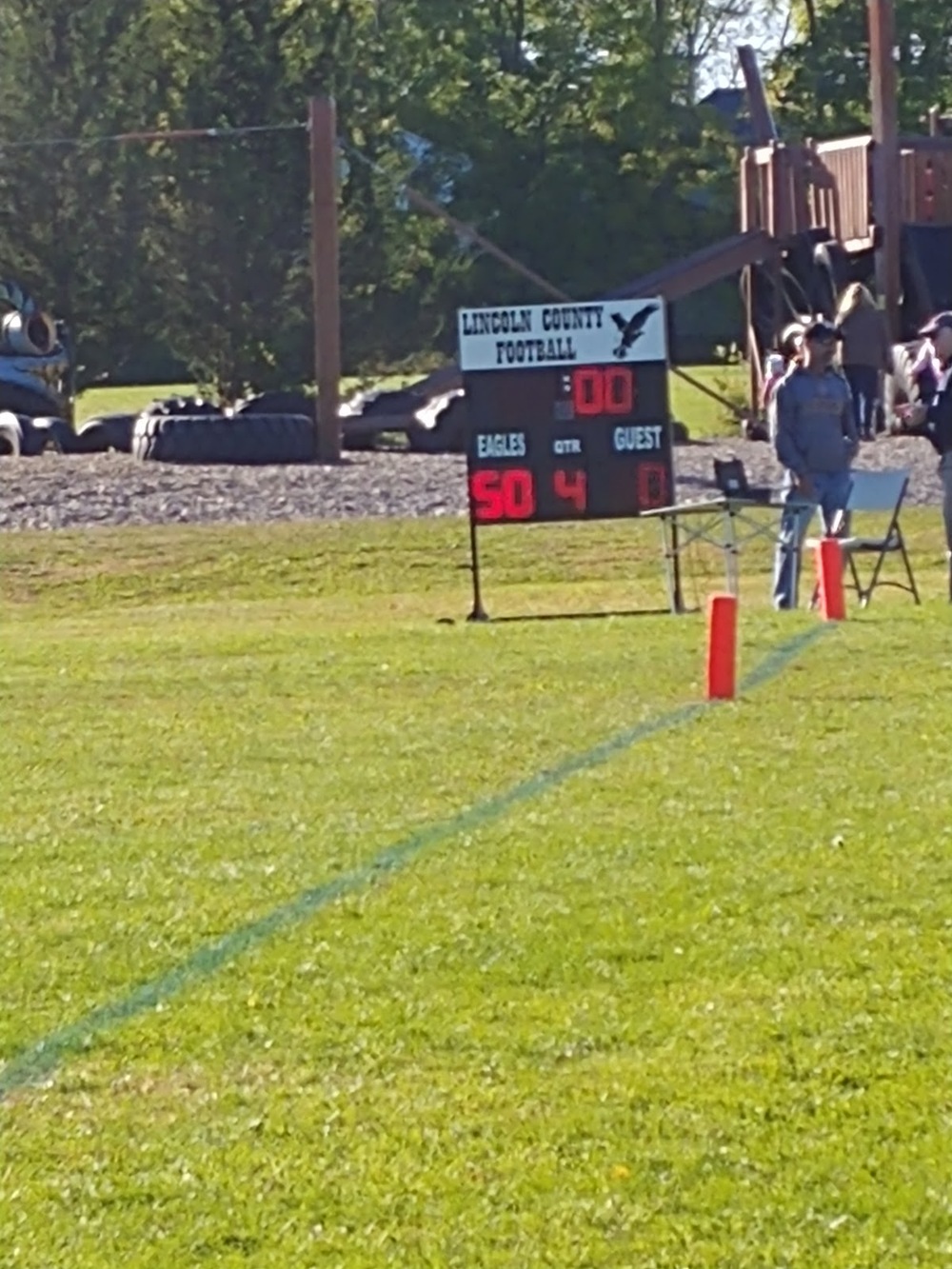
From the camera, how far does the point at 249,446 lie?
93.0 ft

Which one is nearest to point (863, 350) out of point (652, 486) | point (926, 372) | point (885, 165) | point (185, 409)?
point (926, 372)

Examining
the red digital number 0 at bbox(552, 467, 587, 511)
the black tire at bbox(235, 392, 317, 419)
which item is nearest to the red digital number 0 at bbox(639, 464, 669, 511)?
the red digital number 0 at bbox(552, 467, 587, 511)

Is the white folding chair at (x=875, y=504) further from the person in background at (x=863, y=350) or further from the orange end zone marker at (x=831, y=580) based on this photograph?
the person in background at (x=863, y=350)

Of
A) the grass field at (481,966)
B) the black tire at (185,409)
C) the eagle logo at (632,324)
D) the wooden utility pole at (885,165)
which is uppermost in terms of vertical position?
the wooden utility pole at (885,165)

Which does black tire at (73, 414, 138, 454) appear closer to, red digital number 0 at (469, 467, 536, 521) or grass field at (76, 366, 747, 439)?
grass field at (76, 366, 747, 439)

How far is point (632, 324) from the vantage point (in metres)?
18.1

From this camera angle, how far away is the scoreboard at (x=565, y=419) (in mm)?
18188

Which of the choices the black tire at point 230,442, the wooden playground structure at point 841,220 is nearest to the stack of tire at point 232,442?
the black tire at point 230,442

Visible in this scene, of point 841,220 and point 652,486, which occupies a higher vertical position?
point 841,220

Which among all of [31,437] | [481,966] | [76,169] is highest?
[76,169]

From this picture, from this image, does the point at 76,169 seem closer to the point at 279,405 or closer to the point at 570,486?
the point at 279,405

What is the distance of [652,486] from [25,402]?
805 inches

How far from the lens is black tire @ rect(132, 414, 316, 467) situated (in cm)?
2834

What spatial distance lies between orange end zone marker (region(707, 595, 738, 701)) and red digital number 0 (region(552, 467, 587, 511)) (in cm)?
544
